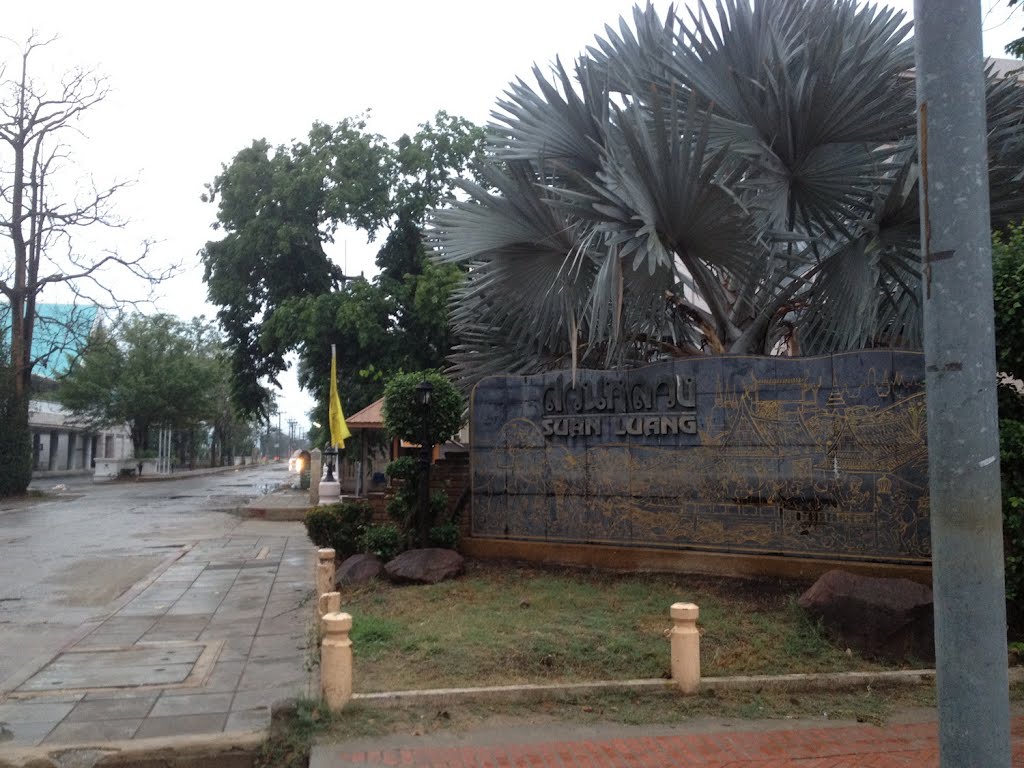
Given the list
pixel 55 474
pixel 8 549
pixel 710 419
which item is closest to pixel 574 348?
pixel 710 419

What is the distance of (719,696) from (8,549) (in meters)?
15.0

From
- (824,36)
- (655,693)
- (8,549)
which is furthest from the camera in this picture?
(8,549)

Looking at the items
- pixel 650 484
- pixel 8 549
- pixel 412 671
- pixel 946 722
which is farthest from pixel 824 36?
pixel 8 549

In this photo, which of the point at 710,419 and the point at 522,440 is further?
the point at 522,440

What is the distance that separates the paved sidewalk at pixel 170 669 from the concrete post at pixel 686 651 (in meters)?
2.74

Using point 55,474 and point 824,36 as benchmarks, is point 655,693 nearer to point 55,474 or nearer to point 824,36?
point 824,36

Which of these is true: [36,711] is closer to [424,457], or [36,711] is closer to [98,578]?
[424,457]

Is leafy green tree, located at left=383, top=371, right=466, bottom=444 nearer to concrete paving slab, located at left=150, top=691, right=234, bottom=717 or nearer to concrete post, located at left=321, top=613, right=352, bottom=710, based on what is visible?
concrete paving slab, located at left=150, top=691, right=234, bottom=717

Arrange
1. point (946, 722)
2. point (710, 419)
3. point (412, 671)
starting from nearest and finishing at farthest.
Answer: point (946, 722)
point (412, 671)
point (710, 419)

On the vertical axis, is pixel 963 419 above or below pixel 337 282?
below

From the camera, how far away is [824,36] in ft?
31.3

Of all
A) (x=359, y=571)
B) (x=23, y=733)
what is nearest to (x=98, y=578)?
(x=359, y=571)

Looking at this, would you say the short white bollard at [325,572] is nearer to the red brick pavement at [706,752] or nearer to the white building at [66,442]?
the red brick pavement at [706,752]

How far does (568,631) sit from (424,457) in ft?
13.7
